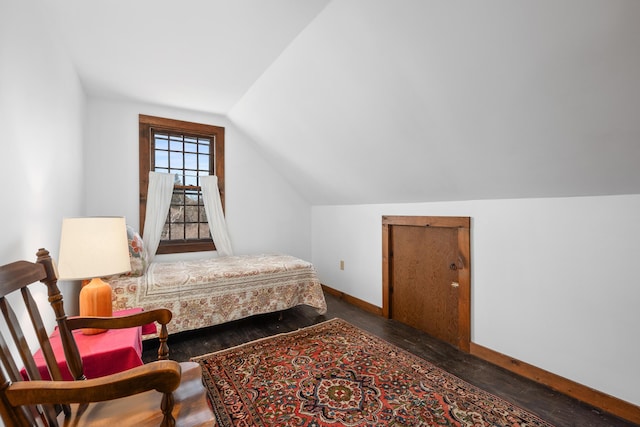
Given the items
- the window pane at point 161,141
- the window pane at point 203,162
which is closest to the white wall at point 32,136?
the window pane at point 161,141

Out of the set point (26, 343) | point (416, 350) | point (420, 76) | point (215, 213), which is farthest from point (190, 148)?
point (416, 350)

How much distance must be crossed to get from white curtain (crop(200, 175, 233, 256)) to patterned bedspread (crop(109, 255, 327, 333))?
0.32 metres

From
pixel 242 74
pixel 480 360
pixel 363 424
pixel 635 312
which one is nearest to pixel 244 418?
pixel 363 424

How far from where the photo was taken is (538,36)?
1.36 m

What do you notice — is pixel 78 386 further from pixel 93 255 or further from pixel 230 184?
pixel 230 184

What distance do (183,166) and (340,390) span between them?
309 centimetres

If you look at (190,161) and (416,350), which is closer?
(416,350)

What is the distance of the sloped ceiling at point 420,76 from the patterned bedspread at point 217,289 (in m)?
1.34

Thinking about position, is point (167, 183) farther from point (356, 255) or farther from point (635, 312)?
point (635, 312)

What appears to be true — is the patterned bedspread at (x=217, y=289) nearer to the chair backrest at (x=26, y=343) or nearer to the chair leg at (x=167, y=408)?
the chair backrest at (x=26, y=343)

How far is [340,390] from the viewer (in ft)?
6.44

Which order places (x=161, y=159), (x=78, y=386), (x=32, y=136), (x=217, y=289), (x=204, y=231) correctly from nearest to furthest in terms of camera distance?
1. (x=78, y=386)
2. (x=32, y=136)
3. (x=217, y=289)
4. (x=161, y=159)
5. (x=204, y=231)

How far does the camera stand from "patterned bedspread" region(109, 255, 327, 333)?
2.55 metres

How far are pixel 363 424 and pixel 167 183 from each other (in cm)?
314
